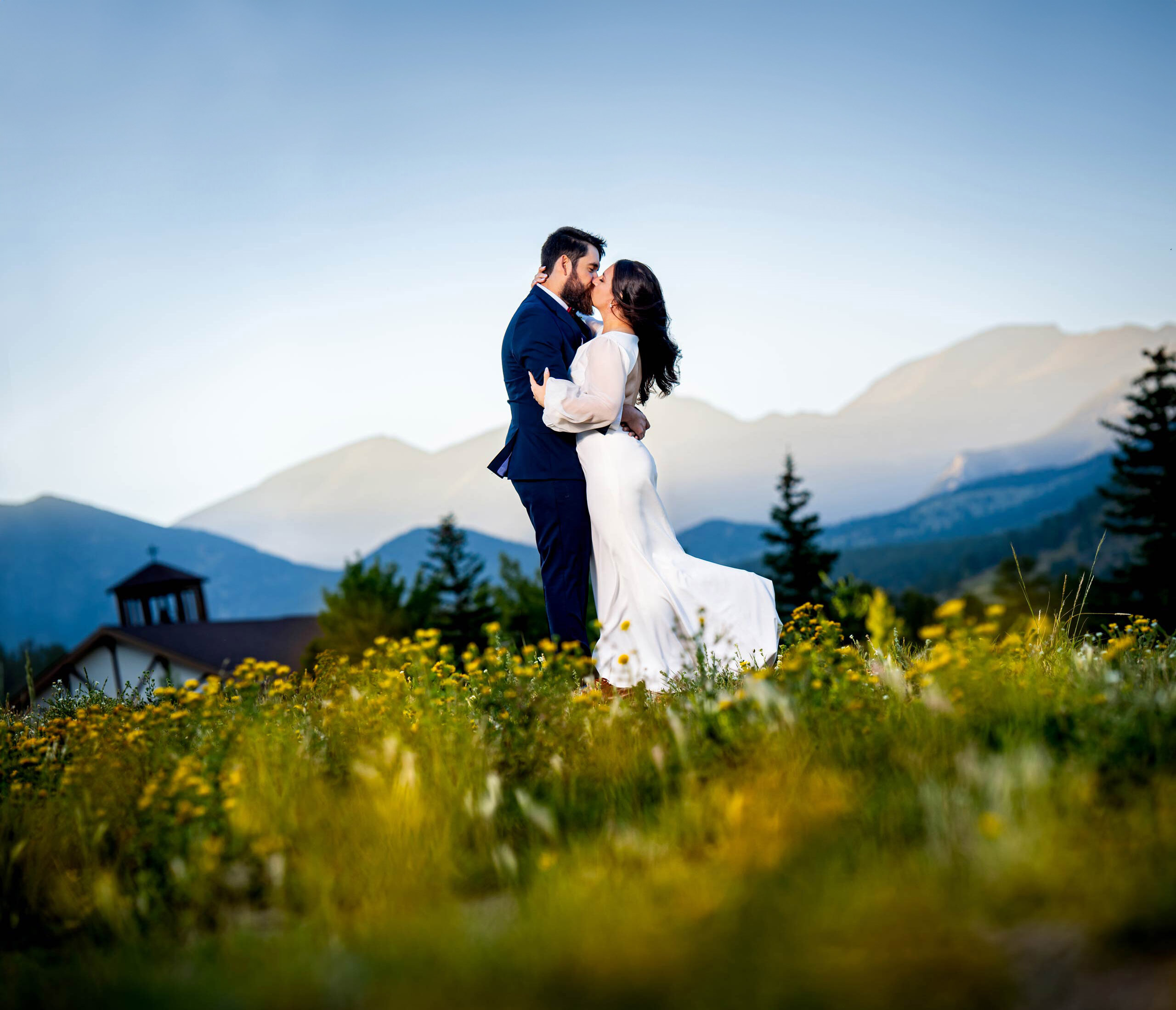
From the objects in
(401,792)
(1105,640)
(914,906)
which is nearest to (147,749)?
(401,792)

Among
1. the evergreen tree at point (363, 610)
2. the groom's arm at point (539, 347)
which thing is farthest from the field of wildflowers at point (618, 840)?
the evergreen tree at point (363, 610)

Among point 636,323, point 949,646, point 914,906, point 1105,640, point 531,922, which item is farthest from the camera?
point 636,323

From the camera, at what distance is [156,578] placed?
62406 millimetres

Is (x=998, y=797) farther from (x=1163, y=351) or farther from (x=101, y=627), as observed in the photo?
(x=1163, y=351)

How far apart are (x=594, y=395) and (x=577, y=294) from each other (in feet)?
3.68

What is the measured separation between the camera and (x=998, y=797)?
8.81 feet

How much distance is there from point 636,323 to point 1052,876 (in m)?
5.08

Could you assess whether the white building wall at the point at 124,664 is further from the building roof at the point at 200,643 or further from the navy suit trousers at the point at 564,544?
the navy suit trousers at the point at 564,544

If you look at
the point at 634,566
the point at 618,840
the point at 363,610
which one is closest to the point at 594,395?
the point at 634,566

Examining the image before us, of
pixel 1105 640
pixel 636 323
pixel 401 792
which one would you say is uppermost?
pixel 636 323

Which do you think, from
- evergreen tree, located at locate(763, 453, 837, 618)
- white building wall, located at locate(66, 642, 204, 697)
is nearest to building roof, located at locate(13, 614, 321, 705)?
white building wall, located at locate(66, 642, 204, 697)

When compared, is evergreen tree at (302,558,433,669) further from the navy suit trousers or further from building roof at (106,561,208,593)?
the navy suit trousers

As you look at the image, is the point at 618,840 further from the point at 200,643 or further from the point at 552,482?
the point at 200,643

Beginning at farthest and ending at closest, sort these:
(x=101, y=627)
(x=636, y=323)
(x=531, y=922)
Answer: (x=101, y=627), (x=636, y=323), (x=531, y=922)
